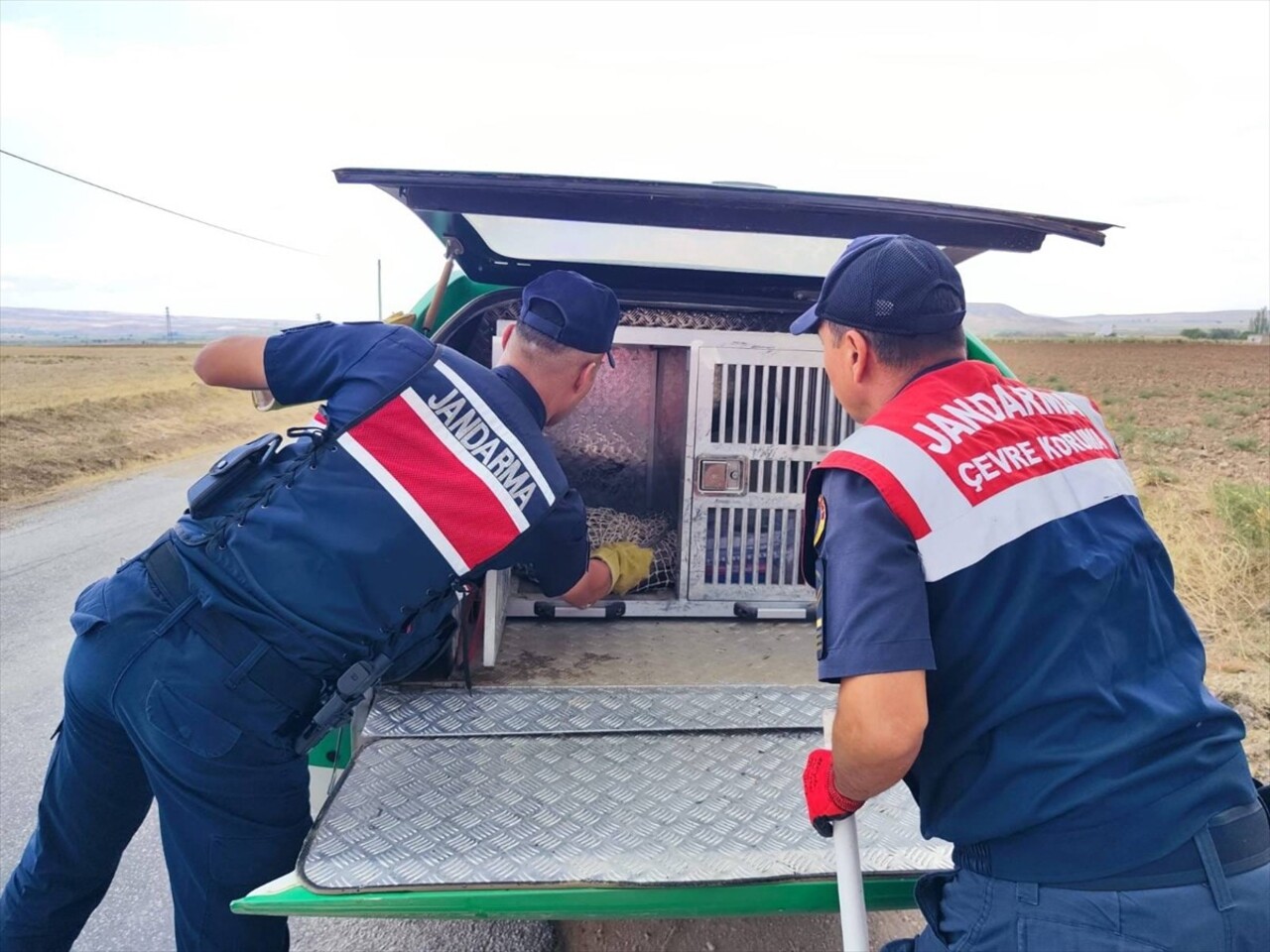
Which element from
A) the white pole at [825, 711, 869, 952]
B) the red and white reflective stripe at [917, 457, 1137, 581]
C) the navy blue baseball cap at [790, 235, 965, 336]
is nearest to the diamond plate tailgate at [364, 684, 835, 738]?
the white pole at [825, 711, 869, 952]

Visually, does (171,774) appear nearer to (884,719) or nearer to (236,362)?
(236,362)

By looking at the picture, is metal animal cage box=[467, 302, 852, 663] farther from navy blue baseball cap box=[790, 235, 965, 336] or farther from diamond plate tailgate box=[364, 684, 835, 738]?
navy blue baseball cap box=[790, 235, 965, 336]

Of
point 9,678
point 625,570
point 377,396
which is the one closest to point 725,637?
point 625,570

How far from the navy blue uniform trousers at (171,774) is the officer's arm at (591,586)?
38.6 inches

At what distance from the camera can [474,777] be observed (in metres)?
2.31

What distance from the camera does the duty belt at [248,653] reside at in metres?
1.95

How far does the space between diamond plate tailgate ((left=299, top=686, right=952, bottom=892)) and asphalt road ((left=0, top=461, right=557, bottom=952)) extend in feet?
2.70

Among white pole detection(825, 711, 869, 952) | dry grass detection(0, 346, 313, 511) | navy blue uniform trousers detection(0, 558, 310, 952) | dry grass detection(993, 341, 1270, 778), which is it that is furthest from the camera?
dry grass detection(0, 346, 313, 511)

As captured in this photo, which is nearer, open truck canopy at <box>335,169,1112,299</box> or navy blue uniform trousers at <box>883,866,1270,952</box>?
navy blue uniform trousers at <box>883,866,1270,952</box>

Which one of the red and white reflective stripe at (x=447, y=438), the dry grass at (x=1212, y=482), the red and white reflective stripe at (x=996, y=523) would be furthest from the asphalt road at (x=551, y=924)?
the dry grass at (x=1212, y=482)

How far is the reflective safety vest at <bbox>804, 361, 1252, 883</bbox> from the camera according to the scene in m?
1.43

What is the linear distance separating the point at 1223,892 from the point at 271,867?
1873 mm

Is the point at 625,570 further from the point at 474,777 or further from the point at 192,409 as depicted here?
the point at 192,409

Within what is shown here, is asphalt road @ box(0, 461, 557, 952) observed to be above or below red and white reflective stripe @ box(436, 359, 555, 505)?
below
